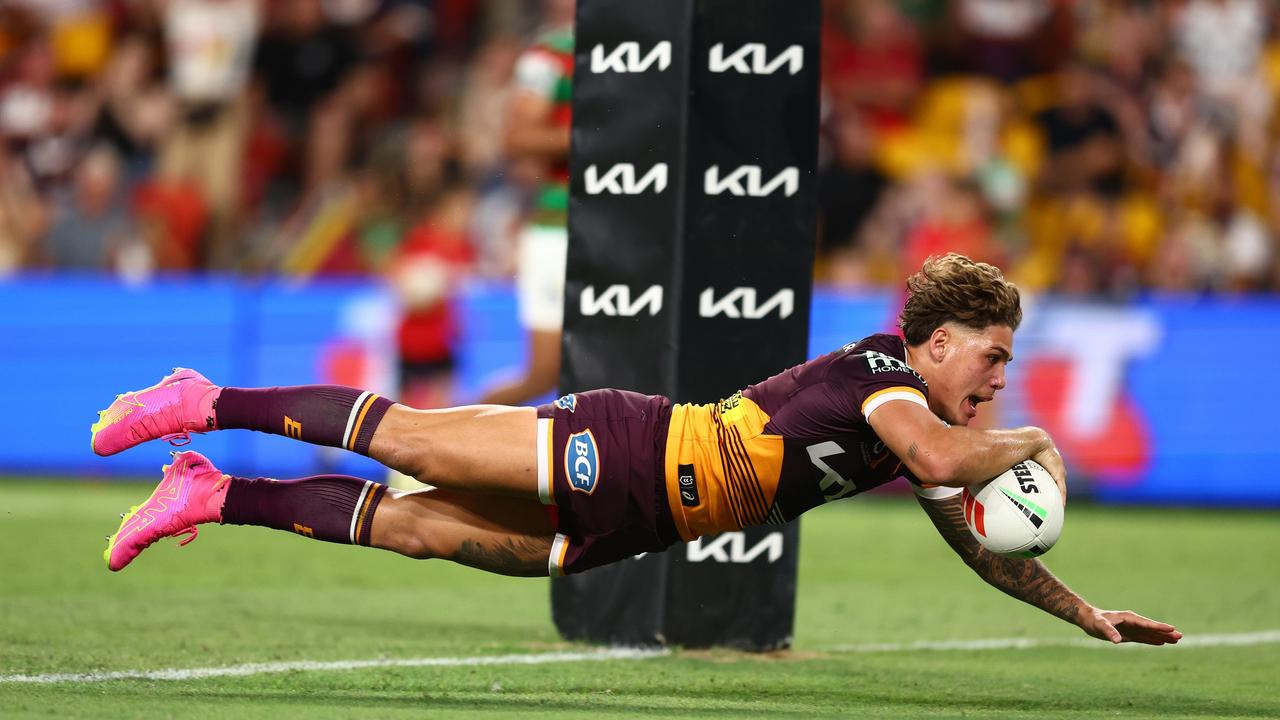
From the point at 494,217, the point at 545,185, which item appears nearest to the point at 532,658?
the point at 545,185

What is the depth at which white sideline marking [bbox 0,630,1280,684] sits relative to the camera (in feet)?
19.8

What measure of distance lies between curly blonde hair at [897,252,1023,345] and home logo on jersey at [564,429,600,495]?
3.82 ft

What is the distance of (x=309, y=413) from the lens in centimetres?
586

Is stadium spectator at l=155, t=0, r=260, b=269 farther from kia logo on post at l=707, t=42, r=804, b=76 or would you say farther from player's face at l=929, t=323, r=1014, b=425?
player's face at l=929, t=323, r=1014, b=425

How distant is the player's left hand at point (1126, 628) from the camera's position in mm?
5786

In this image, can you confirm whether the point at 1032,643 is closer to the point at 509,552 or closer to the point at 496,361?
the point at 509,552

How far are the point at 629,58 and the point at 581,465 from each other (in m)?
2.03

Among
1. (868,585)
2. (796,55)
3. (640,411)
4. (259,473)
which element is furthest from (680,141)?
(259,473)

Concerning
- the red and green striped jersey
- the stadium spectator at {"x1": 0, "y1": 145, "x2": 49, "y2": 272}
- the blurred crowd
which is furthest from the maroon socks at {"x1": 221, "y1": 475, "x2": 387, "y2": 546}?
the stadium spectator at {"x1": 0, "y1": 145, "x2": 49, "y2": 272}

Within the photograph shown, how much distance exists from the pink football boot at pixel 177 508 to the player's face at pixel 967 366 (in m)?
2.49

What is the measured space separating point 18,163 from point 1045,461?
1321 cm

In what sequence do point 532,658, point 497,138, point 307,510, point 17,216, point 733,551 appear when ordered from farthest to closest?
point 497,138
point 17,216
point 733,551
point 532,658
point 307,510

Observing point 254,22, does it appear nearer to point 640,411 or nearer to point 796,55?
point 796,55

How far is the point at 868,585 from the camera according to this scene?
9648mm
